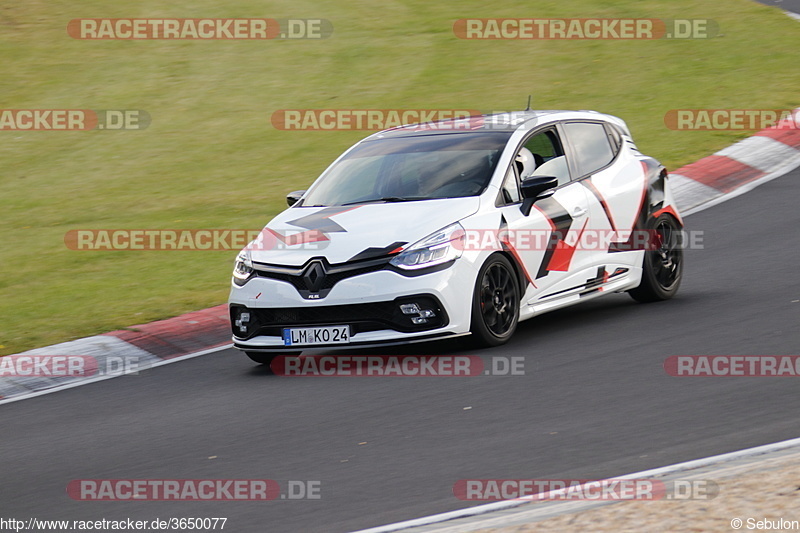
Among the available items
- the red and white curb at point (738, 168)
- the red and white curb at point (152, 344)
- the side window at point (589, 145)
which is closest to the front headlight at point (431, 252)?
the side window at point (589, 145)

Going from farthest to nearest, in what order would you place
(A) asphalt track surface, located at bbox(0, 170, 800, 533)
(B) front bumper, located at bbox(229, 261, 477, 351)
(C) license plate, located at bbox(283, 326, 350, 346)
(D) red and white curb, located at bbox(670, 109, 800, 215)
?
(D) red and white curb, located at bbox(670, 109, 800, 215) < (C) license plate, located at bbox(283, 326, 350, 346) < (B) front bumper, located at bbox(229, 261, 477, 351) < (A) asphalt track surface, located at bbox(0, 170, 800, 533)

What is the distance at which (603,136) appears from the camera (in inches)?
397

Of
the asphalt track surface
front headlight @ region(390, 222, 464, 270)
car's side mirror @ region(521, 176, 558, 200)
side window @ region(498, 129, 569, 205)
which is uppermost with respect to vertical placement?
side window @ region(498, 129, 569, 205)

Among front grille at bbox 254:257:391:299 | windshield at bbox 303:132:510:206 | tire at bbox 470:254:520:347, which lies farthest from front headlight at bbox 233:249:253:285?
tire at bbox 470:254:520:347

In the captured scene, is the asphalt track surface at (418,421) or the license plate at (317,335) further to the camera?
the license plate at (317,335)

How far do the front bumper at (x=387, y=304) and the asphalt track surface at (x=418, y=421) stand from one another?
1.11ft

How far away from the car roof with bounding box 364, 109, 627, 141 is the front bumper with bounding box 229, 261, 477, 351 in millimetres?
1733

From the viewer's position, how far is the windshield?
29.5 feet

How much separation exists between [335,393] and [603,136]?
11.8 feet

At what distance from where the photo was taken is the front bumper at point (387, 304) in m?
8.13

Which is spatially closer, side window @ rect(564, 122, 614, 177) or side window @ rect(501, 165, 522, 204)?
side window @ rect(501, 165, 522, 204)

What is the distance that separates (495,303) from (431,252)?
0.67 m

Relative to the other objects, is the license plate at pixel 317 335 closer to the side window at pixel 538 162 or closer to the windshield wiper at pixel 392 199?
the windshield wiper at pixel 392 199

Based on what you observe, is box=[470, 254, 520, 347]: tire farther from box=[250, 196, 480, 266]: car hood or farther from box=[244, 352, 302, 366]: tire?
box=[244, 352, 302, 366]: tire
